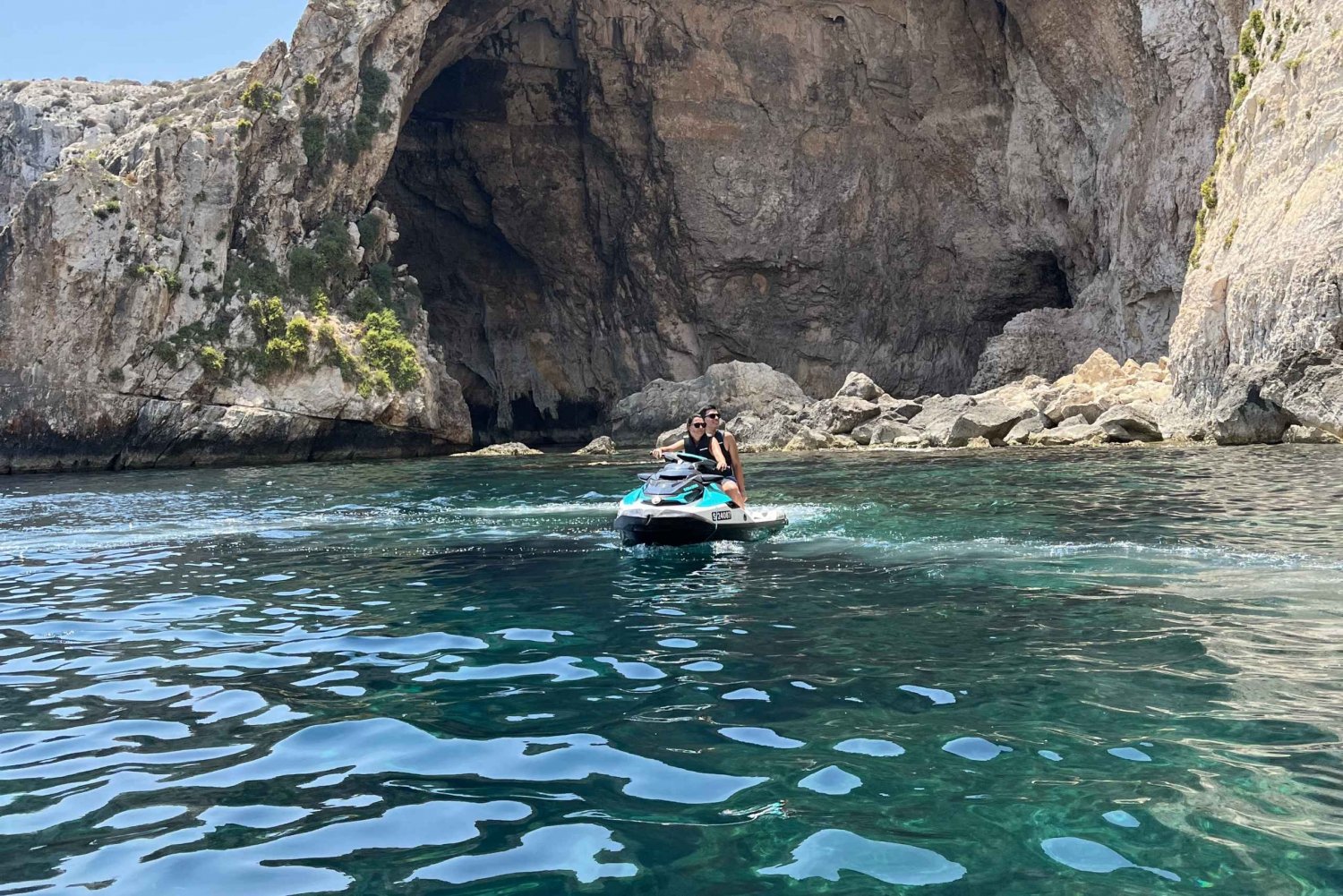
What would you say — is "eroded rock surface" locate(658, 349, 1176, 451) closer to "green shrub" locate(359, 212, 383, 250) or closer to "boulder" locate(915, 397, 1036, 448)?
"boulder" locate(915, 397, 1036, 448)

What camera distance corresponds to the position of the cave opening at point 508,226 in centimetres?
5112

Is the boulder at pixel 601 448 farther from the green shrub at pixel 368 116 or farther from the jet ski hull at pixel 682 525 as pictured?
the jet ski hull at pixel 682 525

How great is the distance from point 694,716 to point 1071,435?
25955 mm

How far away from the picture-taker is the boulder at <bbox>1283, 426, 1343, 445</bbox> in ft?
74.9

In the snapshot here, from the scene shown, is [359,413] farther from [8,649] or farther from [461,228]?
[8,649]

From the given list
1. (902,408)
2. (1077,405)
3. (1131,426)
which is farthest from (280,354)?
(1131,426)

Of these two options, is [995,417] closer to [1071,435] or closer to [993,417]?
[993,417]

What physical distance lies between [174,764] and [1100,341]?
41396 mm

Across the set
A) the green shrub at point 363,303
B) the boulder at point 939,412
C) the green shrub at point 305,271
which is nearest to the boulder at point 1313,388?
the boulder at point 939,412

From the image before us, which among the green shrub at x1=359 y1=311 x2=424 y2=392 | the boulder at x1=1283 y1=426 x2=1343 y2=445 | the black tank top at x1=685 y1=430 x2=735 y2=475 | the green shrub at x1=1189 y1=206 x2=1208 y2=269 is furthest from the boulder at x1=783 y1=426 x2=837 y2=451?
the black tank top at x1=685 y1=430 x2=735 y2=475

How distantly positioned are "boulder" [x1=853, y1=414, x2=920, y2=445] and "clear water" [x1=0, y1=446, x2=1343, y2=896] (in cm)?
2029

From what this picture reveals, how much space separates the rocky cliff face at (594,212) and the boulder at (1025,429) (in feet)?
35.8

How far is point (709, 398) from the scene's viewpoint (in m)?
43.9

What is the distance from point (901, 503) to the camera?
16.8 metres
